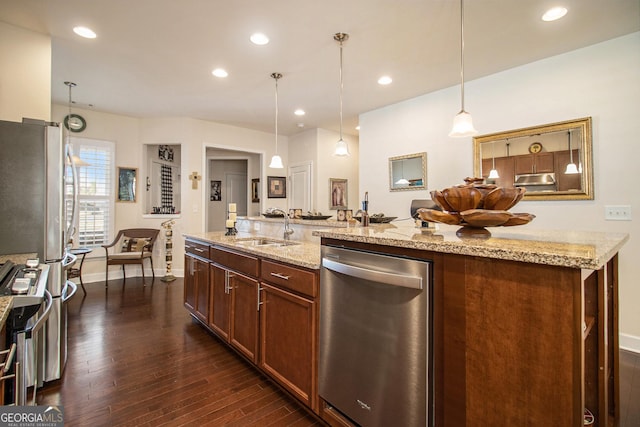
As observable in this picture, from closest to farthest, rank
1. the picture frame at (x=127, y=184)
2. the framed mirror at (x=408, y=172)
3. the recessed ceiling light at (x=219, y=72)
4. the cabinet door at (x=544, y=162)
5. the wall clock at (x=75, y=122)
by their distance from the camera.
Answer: the cabinet door at (x=544, y=162)
the recessed ceiling light at (x=219, y=72)
the framed mirror at (x=408, y=172)
the wall clock at (x=75, y=122)
the picture frame at (x=127, y=184)

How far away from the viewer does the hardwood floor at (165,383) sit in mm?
1680

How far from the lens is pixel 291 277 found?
172cm

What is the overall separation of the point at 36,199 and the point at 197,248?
1.26 meters

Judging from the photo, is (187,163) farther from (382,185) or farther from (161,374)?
(161,374)

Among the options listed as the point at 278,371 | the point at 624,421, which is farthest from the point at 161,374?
the point at 624,421

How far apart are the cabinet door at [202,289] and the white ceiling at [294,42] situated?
2.11 m

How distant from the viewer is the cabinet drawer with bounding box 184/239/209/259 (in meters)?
2.73

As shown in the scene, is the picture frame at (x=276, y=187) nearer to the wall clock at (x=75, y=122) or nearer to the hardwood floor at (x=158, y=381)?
the wall clock at (x=75, y=122)

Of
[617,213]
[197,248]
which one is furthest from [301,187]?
[617,213]

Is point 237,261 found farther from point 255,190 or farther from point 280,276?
point 255,190

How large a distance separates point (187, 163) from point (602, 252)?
5411 mm

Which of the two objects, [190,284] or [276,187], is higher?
[276,187]

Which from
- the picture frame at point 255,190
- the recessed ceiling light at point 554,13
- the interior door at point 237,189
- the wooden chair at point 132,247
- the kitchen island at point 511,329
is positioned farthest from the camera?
the interior door at point 237,189

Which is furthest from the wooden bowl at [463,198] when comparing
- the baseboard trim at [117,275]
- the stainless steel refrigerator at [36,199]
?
the baseboard trim at [117,275]
